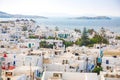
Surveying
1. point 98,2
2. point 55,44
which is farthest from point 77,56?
point 55,44

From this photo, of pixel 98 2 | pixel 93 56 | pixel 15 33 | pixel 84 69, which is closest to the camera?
pixel 84 69

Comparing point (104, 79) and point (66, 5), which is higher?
point (66, 5)

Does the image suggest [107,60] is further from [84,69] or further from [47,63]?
[47,63]

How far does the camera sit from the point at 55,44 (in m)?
11.5

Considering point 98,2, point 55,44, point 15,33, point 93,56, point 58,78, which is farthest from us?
point 15,33

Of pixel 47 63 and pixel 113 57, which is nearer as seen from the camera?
pixel 47 63

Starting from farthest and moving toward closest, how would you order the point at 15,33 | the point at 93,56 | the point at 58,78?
1. the point at 15,33
2. the point at 93,56
3. the point at 58,78

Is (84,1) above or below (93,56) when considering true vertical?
above

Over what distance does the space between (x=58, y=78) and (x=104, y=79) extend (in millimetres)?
661

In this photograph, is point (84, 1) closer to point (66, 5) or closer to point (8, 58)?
point (66, 5)

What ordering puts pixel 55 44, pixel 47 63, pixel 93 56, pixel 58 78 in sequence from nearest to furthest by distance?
pixel 58 78, pixel 47 63, pixel 93 56, pixel 55 44

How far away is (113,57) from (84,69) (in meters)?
0.73

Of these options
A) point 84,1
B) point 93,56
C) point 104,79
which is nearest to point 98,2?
point 84,1

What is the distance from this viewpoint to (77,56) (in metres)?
7.63
